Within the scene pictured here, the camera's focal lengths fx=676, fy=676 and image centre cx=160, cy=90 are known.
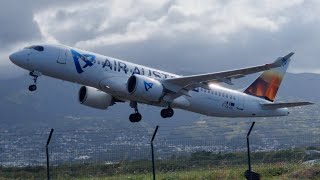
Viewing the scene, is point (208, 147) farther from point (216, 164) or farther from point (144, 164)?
point (144, 164)

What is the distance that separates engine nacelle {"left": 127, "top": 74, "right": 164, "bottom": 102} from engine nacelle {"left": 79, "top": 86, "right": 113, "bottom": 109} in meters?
5.02

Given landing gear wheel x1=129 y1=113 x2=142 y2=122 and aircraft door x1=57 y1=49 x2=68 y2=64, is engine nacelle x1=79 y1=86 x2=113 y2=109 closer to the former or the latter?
landing gear wheel x1=129 y1=113 x2=142 y2=122

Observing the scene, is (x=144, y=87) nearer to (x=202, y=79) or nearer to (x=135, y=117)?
(x=202, y=79)

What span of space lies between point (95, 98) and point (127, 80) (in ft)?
16.3

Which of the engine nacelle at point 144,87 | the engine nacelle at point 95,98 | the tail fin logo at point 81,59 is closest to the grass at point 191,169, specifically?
the engine nacelle at point 144,87

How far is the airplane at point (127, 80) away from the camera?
38562 mm

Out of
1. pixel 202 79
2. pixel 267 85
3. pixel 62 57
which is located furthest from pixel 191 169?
pixel 267 85

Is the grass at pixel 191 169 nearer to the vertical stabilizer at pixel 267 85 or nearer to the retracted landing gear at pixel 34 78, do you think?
the retracted landing gear at pixel 34 78

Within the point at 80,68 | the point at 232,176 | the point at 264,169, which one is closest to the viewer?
the point at 232,176

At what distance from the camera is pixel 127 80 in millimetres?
39875

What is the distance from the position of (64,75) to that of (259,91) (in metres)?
18.3

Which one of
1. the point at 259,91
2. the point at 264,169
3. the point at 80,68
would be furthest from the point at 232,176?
the point at 259,91

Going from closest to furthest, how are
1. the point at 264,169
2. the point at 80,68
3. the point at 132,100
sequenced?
the point at 264,169, the point at 80,68, the point at 132,100

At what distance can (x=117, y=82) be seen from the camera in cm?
3944
